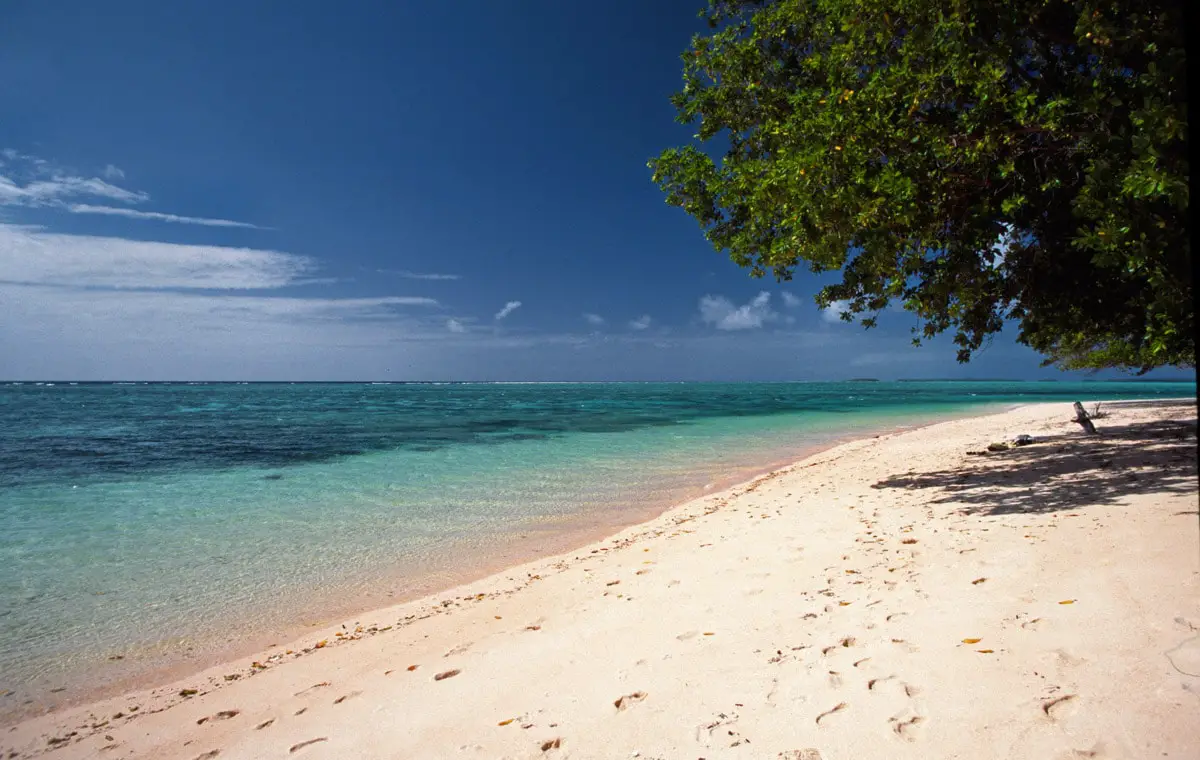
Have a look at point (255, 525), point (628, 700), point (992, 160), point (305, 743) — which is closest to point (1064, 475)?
point (992, 160)

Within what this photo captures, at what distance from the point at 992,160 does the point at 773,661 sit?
23.6 ft

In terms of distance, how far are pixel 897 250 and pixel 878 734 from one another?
6.73 metres

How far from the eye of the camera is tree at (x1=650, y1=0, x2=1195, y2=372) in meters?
6.09

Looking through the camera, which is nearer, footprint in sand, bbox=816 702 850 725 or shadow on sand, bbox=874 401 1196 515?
footprint in sand, bbox=816 702 850 725

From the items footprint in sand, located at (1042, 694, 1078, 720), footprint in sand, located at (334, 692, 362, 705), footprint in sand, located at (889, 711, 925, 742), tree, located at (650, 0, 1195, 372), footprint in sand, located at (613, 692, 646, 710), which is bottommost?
footprint in sand, located at (334, 692, 362, 705)

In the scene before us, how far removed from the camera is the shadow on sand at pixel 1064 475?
25.8 ft

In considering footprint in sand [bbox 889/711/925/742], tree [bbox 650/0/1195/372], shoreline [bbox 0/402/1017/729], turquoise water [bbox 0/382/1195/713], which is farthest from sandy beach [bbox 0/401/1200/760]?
tree [bbox 650/0/1195/372]

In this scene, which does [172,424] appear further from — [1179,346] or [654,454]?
[1179,346]

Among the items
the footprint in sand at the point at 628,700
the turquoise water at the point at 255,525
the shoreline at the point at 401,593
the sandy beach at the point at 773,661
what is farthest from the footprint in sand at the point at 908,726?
the turquoise water at the point at 255,525

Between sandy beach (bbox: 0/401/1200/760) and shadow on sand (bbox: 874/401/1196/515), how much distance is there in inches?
11.6

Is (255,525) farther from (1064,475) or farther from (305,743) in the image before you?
(1064,475)

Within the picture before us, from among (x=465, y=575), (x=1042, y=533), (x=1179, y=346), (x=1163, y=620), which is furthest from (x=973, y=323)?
(x=465, y=575)

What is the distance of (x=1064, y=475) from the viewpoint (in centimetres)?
985

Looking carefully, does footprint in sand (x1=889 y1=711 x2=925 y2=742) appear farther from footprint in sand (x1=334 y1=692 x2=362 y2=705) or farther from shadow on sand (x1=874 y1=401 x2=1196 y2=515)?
shadow on sand (x1=874 y1=401 x2=1196 y2=515)
